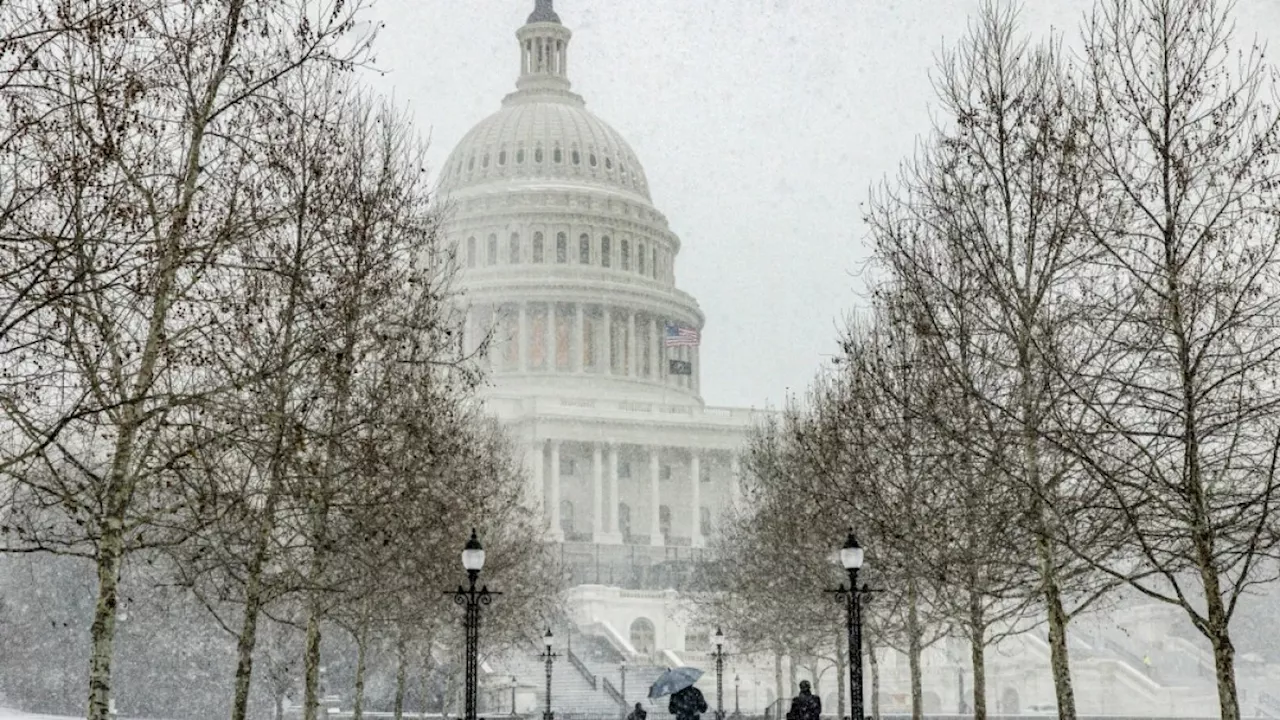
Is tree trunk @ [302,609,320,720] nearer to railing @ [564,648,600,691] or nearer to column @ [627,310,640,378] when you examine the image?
railing @ [564,648,600,691]

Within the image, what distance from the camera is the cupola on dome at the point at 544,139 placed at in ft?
478

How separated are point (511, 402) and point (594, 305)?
17.7m

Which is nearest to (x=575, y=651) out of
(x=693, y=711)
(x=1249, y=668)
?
(x=1249, y=668)

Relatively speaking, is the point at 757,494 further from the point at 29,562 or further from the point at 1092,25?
the point at 1092,25

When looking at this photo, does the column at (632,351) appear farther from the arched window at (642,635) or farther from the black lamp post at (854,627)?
the black lamp post at (854,627)

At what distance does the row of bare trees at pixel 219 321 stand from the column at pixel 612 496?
82.0 m

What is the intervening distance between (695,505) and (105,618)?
106075 mm

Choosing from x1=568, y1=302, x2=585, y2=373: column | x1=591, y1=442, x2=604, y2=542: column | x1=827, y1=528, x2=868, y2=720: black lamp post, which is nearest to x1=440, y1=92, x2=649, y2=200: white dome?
x1=568, y1=302, x2=585, y2=373: column

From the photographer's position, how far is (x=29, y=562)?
56344 mm

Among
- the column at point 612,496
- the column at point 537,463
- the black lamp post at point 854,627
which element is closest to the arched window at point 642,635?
the column at point 537,463

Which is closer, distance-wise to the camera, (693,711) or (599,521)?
(693,711)

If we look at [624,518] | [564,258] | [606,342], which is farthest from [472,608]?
[564,258]

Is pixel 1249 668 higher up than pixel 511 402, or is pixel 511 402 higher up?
pixel 511 402

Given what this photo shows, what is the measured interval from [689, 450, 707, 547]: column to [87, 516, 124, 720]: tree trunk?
104451 mm
